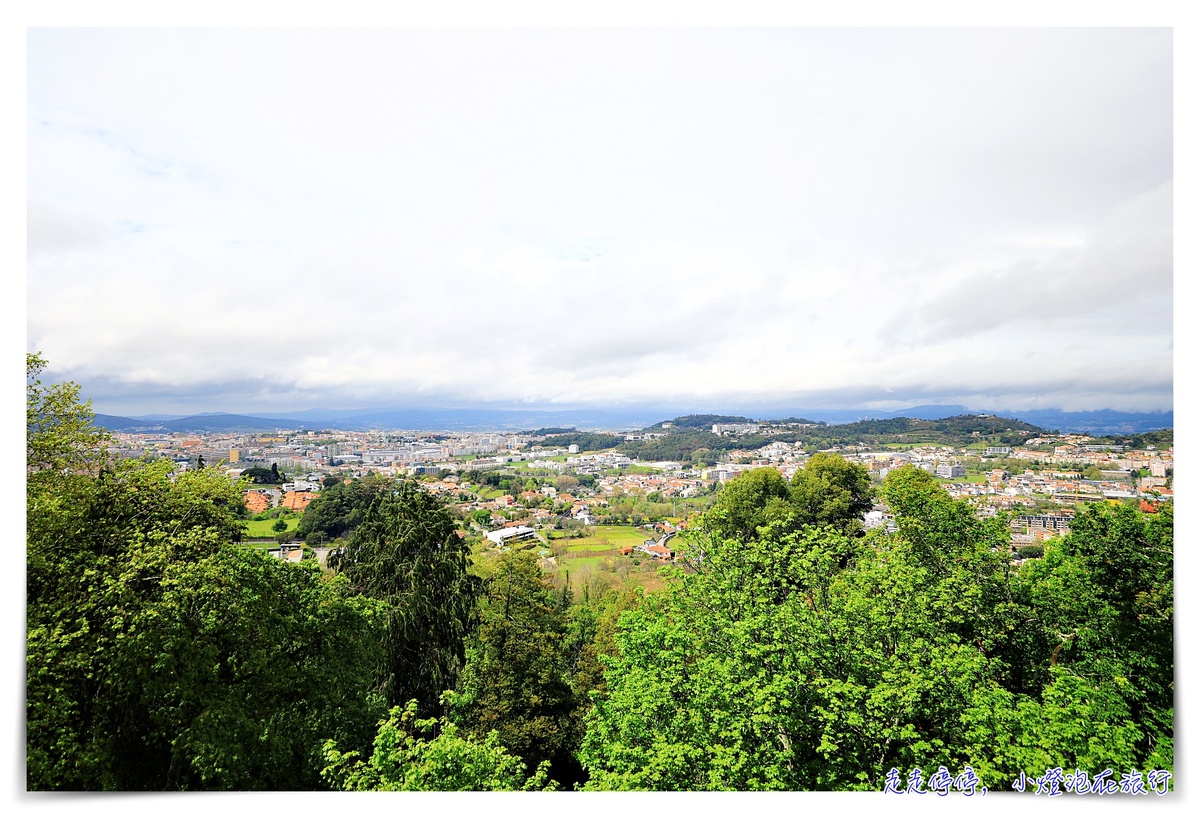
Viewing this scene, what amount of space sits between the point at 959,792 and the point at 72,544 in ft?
24.2

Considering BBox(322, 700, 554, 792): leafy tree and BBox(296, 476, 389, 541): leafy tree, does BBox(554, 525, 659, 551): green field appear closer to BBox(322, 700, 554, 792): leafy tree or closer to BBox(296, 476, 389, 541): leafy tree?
BBox(296, 476, 389, 541): leafy tree

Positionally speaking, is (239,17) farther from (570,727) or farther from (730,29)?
(570,727)

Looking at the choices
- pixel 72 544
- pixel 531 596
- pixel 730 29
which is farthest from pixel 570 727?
pixel 730 29

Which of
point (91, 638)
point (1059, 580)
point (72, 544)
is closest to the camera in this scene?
point (91, 638)

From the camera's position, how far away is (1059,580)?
5141 mm

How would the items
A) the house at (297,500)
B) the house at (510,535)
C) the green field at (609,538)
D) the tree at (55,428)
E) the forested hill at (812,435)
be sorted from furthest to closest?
the green field at (609,538) < the house at (510,535) < the forested hill at (812,435) < the house at (297,500) < the tree at (55,428)

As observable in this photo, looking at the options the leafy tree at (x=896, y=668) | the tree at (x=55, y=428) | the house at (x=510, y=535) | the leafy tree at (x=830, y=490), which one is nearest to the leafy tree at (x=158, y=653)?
the tree at (x=55, y=428)

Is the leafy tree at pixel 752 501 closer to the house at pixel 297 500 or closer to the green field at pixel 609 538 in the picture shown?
the green field at pixel 609 538

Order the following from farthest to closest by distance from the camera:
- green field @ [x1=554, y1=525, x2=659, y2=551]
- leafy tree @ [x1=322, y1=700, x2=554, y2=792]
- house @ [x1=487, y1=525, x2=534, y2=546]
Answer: green field @ [x1=554, y1=525, x2=659, y2=551] < house @ [x1=487, y1=525, x2=534, y2=546] < leafy tree @ [x1=322, y1=700, x2=554, y2=792]

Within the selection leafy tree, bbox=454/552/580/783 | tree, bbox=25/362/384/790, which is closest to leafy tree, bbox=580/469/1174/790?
leafy tree, bbox=454/552/580/783

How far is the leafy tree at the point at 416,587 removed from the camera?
20.0 ft

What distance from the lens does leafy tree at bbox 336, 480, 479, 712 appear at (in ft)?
20.0

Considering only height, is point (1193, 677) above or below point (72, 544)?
below

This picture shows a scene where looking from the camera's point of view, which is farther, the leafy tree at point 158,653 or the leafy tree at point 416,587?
the leafy tree at point 416,587
